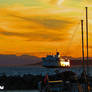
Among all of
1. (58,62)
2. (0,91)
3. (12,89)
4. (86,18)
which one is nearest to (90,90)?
(86,18)

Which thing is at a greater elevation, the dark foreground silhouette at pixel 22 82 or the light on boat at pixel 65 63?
the light on boat at pixel 65 63

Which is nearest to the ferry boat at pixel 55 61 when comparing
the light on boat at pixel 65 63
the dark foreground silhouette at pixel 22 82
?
the light on boat at pixel 65 63

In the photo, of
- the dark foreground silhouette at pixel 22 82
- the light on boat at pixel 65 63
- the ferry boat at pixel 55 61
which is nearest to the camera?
the dark foreground silhouette at pixel 22 82

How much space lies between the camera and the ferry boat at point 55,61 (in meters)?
149

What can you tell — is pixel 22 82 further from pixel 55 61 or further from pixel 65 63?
pixel 55 61

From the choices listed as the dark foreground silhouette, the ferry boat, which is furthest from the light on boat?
the dark foreground silhouette

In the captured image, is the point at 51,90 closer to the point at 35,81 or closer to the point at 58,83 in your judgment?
the point at 58,83

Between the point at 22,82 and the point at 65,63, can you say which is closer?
the point at 22,82

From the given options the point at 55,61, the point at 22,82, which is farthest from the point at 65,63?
the point at 22,82

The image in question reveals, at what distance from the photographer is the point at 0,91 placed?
59.4 meters

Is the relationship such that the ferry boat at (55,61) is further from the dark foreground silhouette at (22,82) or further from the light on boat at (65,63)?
the dark foreground silhouette at (22,82)

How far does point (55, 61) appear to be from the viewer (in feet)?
509

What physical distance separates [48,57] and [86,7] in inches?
4743

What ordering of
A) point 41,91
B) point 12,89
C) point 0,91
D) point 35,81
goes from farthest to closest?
point 35,81 < point 12,89 < point 0,91 < point 41,91
